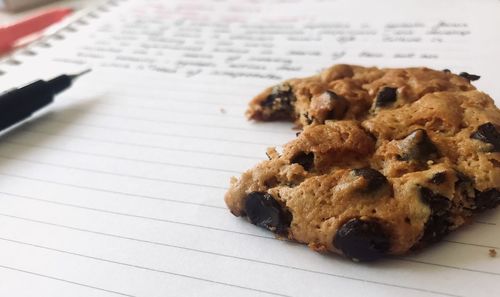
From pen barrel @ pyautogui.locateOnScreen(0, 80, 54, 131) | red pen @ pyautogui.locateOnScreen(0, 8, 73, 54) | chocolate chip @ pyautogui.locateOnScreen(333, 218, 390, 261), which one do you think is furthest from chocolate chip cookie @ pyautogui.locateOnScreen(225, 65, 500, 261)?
A: red pen @ pyautogui.locateOnScreen(0, 8, 73, 54)

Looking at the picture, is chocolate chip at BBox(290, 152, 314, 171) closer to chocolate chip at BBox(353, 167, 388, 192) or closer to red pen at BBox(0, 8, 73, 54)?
chocolate chip at BBox(353, 167, 388, 192)

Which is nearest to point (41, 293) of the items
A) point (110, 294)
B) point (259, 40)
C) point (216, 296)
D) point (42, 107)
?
point (110, 294)

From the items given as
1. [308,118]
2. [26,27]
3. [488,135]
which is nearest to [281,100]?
[308,118]

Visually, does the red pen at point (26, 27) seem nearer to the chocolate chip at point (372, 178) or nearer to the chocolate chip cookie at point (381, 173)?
the chocolate chip cookie at point (381, 173)

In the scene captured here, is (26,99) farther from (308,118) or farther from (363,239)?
(363,239)

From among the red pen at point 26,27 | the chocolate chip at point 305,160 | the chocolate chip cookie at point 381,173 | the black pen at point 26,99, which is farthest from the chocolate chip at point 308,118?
the red pen at point 26,27

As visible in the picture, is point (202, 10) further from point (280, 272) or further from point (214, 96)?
point (280, 272)
